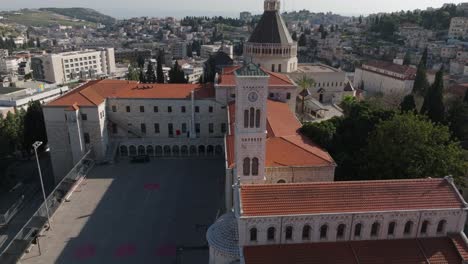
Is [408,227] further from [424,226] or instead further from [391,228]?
[391,228]

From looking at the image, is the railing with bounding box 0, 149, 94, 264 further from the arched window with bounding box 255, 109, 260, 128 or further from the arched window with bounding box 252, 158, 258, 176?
the arched window with bounding box 255, 109, 260, 128

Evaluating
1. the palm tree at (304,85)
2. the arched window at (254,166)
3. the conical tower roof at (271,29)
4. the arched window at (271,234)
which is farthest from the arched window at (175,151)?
the arched window at (271,234)

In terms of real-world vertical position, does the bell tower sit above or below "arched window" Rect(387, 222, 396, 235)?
above

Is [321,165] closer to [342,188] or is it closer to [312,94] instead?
[342,188]

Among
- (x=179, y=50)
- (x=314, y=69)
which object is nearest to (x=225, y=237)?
(x=314, y=69)

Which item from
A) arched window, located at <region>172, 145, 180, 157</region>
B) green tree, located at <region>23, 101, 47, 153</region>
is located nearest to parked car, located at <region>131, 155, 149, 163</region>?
arched window, located at <region>172, 145, 180, 157</region>
